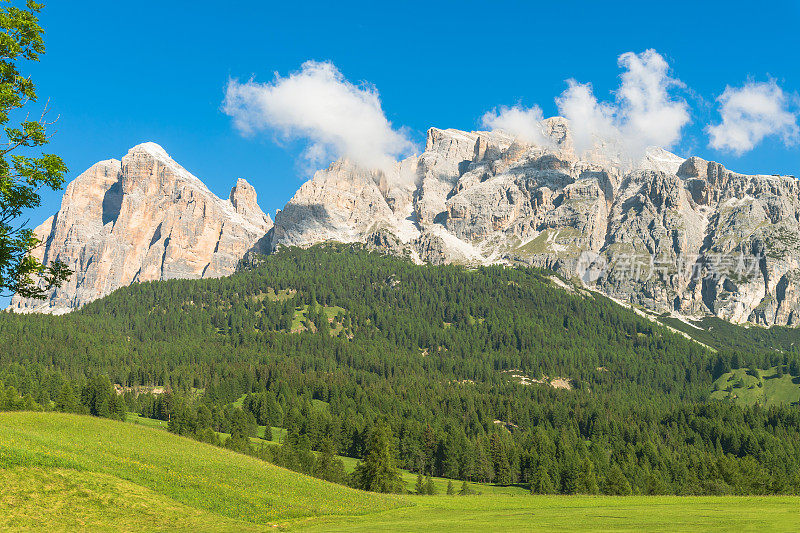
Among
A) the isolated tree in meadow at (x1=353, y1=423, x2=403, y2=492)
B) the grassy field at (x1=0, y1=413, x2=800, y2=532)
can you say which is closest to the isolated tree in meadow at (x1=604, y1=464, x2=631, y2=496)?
the isolated tree in meadow at (x1=353, y1=423, x2=403, y2=492)

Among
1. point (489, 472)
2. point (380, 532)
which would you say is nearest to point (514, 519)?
point (380, 532)

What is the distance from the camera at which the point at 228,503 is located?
4656 cm

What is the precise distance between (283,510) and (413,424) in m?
120

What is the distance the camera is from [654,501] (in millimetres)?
58156

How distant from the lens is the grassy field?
37906 millimetres

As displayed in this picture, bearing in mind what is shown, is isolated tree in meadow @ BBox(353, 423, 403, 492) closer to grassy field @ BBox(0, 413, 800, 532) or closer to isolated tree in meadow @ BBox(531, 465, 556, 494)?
grassy field @ BBox(0, 413, 800, 532)

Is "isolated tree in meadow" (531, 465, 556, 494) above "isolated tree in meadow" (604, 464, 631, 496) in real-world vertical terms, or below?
below

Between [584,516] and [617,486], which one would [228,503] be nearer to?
[584,516]

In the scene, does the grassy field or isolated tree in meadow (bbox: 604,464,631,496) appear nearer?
the grassy field

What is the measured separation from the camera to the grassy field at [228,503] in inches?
1492

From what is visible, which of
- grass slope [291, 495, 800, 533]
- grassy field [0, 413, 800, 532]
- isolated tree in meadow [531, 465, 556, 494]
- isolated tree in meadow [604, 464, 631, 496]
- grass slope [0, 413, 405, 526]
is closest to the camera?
grass slope [291, 495, 800, 533]

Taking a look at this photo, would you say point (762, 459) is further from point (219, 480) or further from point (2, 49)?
point (2, 49)

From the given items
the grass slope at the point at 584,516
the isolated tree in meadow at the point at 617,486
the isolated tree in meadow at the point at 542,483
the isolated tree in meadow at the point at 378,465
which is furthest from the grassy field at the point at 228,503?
the isolated tree in meadow at the point at 542,483

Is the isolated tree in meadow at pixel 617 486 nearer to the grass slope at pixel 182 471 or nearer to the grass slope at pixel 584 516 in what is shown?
the grass slope at pixel 584 516
